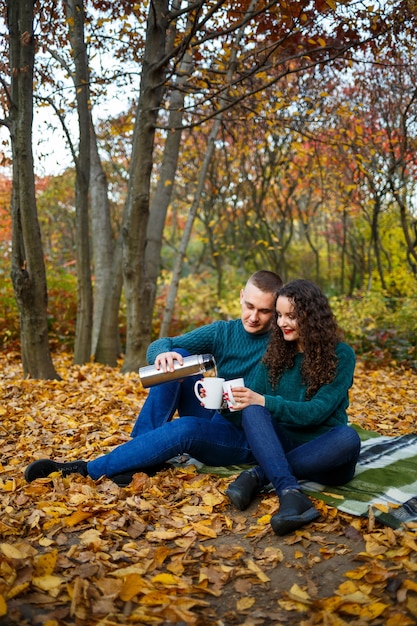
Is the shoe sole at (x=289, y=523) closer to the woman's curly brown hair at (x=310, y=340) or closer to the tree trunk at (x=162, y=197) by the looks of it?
the woman's curly brown hair at (x=310, y=340)

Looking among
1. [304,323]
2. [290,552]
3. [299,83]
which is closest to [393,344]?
[299,83]

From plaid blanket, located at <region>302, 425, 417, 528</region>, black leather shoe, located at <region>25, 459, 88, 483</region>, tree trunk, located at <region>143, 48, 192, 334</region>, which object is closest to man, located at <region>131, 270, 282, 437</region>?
black leather shoe, located at <region>25, 459, 88, 483</region>

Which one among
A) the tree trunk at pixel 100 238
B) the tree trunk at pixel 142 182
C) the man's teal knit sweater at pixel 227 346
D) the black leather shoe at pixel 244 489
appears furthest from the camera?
the tree trunk at pixel 100 238

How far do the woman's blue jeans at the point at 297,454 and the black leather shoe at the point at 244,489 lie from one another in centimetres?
5

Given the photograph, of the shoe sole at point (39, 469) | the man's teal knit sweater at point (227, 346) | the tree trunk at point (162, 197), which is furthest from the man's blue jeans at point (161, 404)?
the tree trunk at point (162, 197)

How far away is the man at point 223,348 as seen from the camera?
317 centimetres

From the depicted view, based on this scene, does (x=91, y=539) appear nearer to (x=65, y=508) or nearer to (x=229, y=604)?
(x=65, y=508)

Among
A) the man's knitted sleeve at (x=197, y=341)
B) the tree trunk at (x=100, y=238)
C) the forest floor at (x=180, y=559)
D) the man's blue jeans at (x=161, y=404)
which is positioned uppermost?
the tree trunk at (x=100, y=238)

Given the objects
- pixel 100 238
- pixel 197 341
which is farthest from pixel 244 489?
pixel 100 238

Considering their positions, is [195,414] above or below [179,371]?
below

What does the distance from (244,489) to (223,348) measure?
34.5 inches

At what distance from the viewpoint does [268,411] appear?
2.76m

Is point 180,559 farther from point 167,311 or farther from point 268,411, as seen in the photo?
point 167,311

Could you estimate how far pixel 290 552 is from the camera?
231 centimetres
